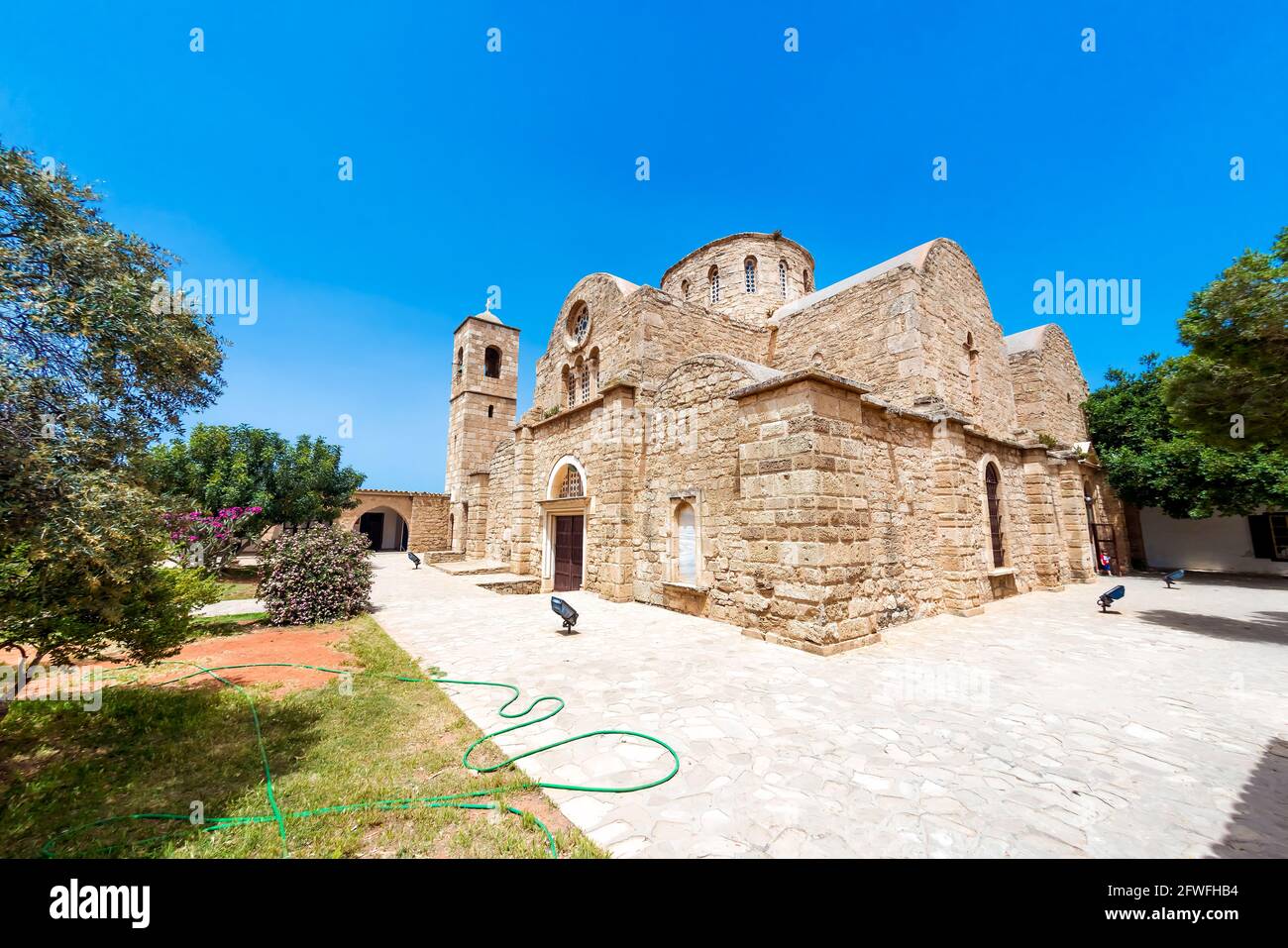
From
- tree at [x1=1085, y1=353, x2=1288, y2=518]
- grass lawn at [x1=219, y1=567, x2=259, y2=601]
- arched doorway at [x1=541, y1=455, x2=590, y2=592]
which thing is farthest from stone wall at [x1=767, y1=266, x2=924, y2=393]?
grass lawn at [x1=219, y1=567, x2=259, y2=601]

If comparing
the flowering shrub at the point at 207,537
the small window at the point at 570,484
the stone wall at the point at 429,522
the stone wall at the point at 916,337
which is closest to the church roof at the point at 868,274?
the stone wall at the point at 916,337

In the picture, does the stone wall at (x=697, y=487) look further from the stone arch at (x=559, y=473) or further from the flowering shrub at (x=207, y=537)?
the flowering shrub at (x=207, y=537)

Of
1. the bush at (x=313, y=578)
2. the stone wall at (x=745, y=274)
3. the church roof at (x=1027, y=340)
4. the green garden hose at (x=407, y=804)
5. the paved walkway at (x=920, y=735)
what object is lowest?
the paved walkway at (x=920, y=735)

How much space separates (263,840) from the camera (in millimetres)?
2514

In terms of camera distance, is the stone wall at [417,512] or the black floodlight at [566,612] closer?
the black floodlight at [566,612]

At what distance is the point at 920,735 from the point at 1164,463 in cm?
2019

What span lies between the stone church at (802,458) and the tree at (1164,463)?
1.19m

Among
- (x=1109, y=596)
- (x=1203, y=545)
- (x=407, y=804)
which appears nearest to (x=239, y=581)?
(x=407, y=804)

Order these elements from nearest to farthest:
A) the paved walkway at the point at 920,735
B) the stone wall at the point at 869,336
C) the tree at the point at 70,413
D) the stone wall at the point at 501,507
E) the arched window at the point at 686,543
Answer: the tree at the point at 70,413, the paved walkway at the point at 920,735, the arched window at the point at 686,543, the stone wall at the point at 869,336, the stone wall at the point at 501,507

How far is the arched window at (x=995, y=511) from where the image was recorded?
11070mm

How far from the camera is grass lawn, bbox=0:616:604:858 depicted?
8.26 feet

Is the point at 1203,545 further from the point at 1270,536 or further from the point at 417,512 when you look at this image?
the point at 417,512
